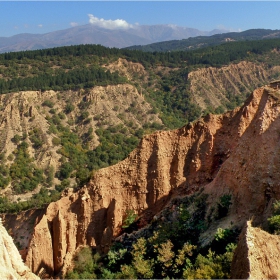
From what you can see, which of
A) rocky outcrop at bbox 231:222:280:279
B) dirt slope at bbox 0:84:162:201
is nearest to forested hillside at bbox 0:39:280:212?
dirt slope at bbox 0:84:162:201

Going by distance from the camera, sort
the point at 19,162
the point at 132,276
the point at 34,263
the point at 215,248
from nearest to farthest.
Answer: the point at 215,248 → the point at 132,276 → the point at 34,263 → the point at 19,162

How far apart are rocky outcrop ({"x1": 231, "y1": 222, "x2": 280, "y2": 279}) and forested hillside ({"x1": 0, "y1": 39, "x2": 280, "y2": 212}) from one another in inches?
943

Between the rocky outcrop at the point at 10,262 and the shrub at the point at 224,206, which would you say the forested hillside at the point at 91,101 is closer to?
the rocky outcrop at the point at 10,262

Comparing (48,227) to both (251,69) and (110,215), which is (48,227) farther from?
(251,69)

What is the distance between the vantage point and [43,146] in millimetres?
51844

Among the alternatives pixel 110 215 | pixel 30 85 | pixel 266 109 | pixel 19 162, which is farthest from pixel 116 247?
pixel 30 85

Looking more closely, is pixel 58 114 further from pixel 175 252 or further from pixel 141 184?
pixel 175 252

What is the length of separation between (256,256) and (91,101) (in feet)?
184

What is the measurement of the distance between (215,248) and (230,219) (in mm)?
1903

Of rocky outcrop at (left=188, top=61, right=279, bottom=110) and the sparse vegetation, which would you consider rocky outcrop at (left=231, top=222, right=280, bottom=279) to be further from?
rocky outcrop at (left=188, top=61, right=279, bottom=110)

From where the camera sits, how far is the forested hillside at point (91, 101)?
157 feet

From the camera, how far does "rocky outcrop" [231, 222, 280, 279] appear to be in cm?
1067

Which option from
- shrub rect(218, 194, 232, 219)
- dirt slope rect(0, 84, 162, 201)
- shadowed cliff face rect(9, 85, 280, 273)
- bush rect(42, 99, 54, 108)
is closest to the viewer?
shrub rect(218, 194, 232, 219)

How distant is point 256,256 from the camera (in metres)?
11.0
